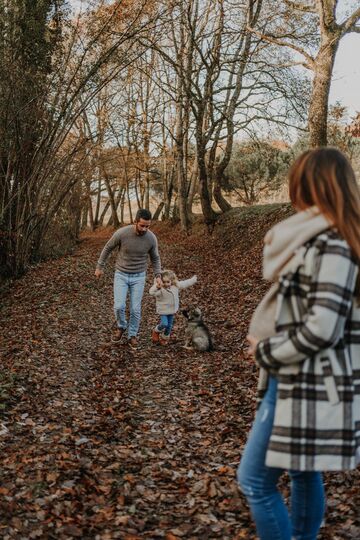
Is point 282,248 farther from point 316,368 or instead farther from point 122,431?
point 122,431

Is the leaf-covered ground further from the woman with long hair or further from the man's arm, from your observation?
the woman with long hair

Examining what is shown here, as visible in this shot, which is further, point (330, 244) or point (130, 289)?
point (130, 289)

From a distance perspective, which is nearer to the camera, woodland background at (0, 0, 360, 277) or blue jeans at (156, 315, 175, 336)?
blue jeans at (156, 315, 175, 336)

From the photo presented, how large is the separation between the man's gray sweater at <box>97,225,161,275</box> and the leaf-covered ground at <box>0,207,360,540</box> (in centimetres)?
153

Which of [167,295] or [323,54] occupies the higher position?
[323,54]

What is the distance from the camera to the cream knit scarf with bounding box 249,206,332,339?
7.97 feet

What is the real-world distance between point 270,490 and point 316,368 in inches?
27.2

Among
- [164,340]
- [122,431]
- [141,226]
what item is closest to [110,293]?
[164,340]

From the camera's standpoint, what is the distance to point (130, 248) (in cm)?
898

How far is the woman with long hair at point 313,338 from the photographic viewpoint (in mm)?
2357

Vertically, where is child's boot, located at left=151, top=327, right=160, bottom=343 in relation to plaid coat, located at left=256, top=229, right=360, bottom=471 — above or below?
below

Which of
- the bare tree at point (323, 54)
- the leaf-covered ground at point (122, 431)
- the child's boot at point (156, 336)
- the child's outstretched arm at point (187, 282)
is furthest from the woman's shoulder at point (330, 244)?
the bare tree at point (323, 54)

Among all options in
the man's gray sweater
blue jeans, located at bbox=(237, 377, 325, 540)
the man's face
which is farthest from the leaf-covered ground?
the man's face

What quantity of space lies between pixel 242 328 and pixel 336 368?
8.21 m
